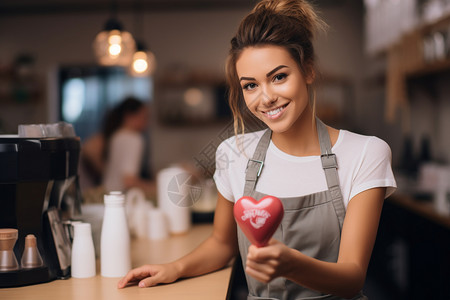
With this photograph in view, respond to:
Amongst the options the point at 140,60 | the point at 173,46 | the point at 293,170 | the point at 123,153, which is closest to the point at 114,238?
the point at 293,170

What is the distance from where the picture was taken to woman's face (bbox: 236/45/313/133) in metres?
1.18

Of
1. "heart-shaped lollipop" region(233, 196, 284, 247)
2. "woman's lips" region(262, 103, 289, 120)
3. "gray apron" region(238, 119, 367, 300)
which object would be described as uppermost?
"woman's lips" region(262, 103, 289, 120)

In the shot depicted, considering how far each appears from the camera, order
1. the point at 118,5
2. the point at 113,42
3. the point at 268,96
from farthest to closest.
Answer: the point at 118,5
the point at 113,42
the point at 268,96

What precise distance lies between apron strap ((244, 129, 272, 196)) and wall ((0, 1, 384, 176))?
4563 millimetres

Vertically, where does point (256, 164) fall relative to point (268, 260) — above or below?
above

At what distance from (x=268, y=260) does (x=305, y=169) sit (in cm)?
46

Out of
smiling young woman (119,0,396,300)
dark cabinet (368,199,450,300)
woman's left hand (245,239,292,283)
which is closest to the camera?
woman's left hand (245,239,292,283)

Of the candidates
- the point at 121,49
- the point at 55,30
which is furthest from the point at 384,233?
the point at 55,30

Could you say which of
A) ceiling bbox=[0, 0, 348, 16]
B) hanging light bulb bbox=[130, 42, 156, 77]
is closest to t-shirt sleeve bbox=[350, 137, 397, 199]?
hanging light bulb bbox=[130, 42, 156, 77]

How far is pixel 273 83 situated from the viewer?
46.8 inches

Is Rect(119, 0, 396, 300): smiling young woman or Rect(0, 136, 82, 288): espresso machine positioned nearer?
Rect(119, 0, 396, 300): smiling young woman

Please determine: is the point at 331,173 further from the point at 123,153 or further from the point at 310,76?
the point at 123,153

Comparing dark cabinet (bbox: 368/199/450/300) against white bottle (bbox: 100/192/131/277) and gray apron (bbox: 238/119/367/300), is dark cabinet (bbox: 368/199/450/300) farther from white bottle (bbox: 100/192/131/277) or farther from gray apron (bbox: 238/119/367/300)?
white bottle (bbox: 100/192/131/277)

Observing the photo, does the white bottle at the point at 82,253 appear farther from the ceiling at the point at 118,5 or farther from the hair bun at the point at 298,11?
the ceiling at the point at 118,5
